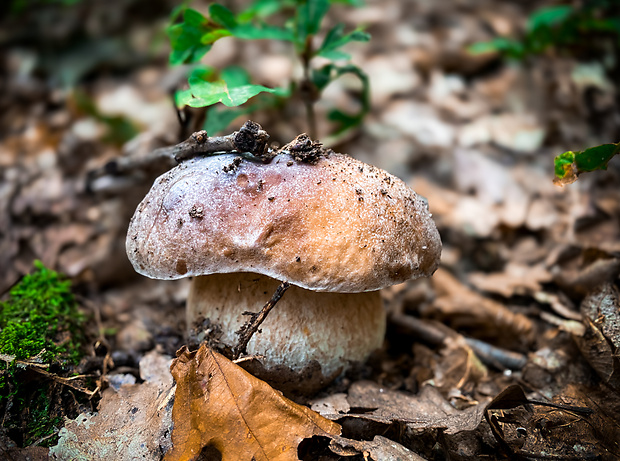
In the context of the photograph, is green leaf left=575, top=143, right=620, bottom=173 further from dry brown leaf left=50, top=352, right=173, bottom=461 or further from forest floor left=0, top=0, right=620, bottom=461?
dry brown leaf left=50, top=352, right=173, bottom=461

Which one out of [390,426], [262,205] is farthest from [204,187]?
[390,426]

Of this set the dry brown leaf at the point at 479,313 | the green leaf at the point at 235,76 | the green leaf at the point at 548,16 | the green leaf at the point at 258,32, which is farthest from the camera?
the green leaf at the point at 548,16

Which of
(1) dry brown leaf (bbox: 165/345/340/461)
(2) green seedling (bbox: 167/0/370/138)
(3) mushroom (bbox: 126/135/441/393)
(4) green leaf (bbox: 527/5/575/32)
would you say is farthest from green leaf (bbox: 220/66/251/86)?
(4) green leaf (bbox: 527/5/575/32)

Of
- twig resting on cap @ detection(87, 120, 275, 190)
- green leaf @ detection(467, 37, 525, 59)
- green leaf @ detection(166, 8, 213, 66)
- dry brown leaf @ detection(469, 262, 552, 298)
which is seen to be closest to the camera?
twig resting on cap @ detection(87, 120, 275, 190)

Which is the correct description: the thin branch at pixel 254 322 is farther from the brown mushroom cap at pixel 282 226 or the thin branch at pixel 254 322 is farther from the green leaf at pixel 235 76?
the green leaf at pixel 235 76

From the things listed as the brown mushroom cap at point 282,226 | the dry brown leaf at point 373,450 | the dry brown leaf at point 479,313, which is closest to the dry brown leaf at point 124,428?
the brown mushroom cap at point 282,226

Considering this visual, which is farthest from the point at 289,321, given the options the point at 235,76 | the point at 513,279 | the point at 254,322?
the point at 513,279

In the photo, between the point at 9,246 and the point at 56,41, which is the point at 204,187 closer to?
the point at 9,246
